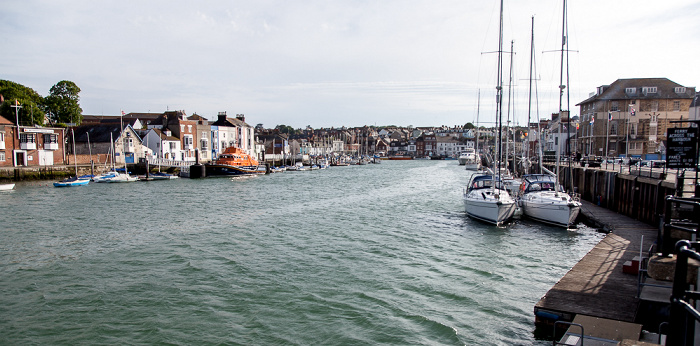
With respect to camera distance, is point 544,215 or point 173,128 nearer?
point 544,215

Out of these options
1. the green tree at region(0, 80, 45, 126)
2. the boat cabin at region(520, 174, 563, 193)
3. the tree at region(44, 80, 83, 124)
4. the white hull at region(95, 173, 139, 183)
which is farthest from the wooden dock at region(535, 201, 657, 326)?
the tree at region(44, 80, 83, 124)

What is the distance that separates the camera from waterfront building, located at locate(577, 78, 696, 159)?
56844 millimetres

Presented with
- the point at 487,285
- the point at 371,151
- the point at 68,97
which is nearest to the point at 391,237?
the point at 487,285

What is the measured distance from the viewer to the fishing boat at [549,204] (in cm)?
2289

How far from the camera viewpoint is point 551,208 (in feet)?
77.0

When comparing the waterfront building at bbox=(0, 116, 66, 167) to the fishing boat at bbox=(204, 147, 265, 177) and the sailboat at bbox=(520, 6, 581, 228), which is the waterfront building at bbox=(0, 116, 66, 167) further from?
the sailboat at bbox=(520, 6, 581, 228)

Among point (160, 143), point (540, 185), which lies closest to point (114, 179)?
point (160, 143)

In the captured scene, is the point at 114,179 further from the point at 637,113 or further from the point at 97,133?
the point at 637,113

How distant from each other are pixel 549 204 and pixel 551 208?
0.85 ft

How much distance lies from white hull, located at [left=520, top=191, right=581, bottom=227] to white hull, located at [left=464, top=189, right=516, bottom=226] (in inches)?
49.3

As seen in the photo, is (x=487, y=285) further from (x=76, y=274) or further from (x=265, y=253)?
(x=76, y=274)

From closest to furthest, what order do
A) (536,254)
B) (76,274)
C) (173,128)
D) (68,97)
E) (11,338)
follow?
(11,338)
(76,274)
(536,254)
(68,97)
(173,128)

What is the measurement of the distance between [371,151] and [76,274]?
179491 millimetres

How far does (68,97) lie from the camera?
7631 centimetres
